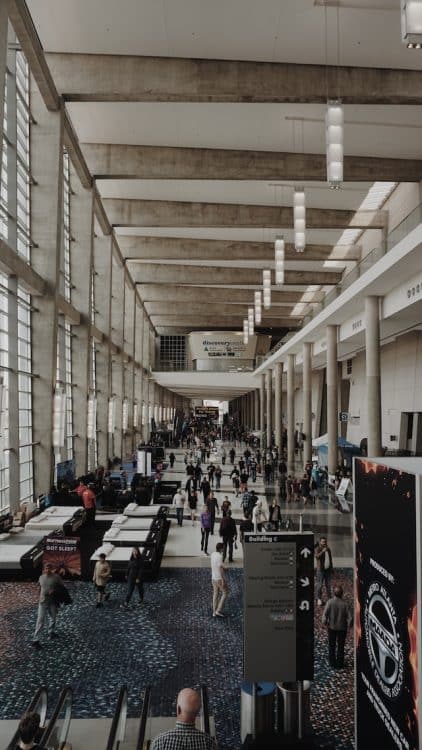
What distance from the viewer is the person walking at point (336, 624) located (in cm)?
755

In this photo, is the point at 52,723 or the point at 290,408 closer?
the point at 52,723

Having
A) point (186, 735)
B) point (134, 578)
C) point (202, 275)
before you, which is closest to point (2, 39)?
point (134, 578)

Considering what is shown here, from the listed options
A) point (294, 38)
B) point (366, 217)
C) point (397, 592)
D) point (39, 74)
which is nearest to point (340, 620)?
point (397, 592)

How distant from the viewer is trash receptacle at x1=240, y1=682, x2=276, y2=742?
5.75 metres

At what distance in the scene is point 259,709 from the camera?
5.76 meters

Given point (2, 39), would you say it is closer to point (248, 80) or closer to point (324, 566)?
point (248, 80)

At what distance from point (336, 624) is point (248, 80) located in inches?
517

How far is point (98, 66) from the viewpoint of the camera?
15.2 meters

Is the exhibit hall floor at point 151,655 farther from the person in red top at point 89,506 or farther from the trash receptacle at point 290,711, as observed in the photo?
the person in red top at point 89,506

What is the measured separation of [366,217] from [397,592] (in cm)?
2637

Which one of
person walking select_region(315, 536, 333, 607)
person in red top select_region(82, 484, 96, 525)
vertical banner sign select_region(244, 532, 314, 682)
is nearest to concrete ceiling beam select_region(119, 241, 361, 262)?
person in red top select_region(82, 484, 96, 525)

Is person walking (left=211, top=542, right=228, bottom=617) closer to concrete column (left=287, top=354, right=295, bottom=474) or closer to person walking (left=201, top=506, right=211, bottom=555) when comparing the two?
person walking (left=201, top=506, right=211, bottom=555)

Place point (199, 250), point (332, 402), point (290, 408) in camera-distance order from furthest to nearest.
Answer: point (290, 408)
point (199, 250)
point (332, 402)

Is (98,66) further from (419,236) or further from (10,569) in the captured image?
(10,569)
